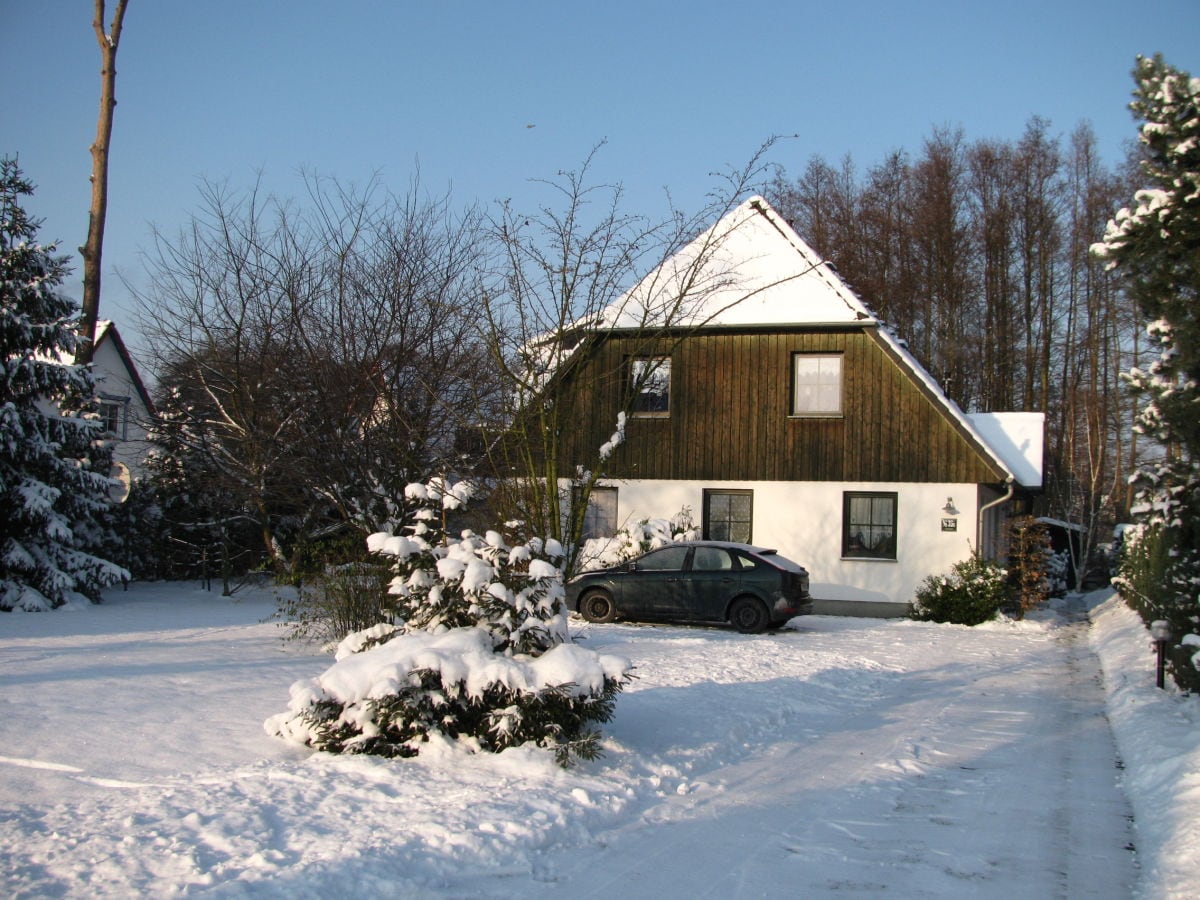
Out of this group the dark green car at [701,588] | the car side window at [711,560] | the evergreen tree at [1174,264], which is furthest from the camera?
the car side window at [711,560]

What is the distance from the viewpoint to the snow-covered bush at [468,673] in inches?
293

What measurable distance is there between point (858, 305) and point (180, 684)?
16282 mm

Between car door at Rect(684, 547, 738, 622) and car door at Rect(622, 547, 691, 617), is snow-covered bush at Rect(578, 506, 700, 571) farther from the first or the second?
car door at Rect(684, 547, 738, 622)

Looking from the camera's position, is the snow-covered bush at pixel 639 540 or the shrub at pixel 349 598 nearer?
the shrub at pixel 349 598

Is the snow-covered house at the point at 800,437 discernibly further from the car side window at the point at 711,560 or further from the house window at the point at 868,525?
the car side window at the point at 711,560

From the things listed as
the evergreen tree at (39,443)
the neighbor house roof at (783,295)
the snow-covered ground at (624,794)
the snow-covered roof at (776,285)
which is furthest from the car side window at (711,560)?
the evergreen tree at (39,443)

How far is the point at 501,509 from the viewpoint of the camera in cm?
1361

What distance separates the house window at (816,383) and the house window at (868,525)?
196cm

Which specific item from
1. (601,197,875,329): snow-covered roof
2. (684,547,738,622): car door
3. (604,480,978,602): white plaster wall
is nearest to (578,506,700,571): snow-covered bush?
(684,547,738,622): car door

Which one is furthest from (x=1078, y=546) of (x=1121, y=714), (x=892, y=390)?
(x=1121, y=714)

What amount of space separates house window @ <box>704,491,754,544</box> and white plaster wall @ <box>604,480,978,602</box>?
0.51 ft

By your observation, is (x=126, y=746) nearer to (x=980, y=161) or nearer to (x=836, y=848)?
(x=836, y=848)

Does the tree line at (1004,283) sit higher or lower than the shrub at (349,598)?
higher

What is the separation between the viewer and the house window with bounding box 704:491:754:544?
75.5ft
